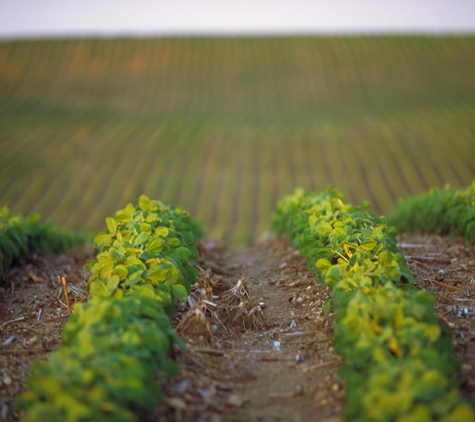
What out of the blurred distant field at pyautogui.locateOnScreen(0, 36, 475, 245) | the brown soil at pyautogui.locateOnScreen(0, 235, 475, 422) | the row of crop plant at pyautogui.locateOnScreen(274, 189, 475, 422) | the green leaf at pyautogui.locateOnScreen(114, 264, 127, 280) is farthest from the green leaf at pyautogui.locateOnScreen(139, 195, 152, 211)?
the blurred distant field at pyautogui.locateOnScreen(0, 36, 475, 245)

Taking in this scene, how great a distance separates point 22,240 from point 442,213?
14.3ft

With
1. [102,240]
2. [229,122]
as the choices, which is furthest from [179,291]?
[229,122]

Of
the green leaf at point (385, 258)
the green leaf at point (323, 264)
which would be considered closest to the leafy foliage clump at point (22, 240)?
the green leaf at point (323, 264)

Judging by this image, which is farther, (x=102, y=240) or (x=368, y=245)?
(x=102, y=240)

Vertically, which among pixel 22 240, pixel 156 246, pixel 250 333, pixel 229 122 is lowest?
pixel 229 122

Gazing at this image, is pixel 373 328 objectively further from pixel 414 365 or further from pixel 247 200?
pixel 247 200

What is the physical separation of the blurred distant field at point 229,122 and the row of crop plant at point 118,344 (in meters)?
6.81

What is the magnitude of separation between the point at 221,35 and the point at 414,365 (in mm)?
28863

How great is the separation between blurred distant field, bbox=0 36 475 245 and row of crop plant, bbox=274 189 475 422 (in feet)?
21.7

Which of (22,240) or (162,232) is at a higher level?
(162,232)

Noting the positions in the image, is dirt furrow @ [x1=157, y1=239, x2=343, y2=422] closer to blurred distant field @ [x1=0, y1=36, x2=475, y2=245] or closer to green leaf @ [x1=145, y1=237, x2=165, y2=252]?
green leaf @ [x1=145, y1=237, x2=165, y2=252]

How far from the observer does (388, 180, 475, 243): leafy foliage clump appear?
4441 millimetres

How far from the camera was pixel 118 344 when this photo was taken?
188cm

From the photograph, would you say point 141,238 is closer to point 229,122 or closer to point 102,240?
point 102,240
